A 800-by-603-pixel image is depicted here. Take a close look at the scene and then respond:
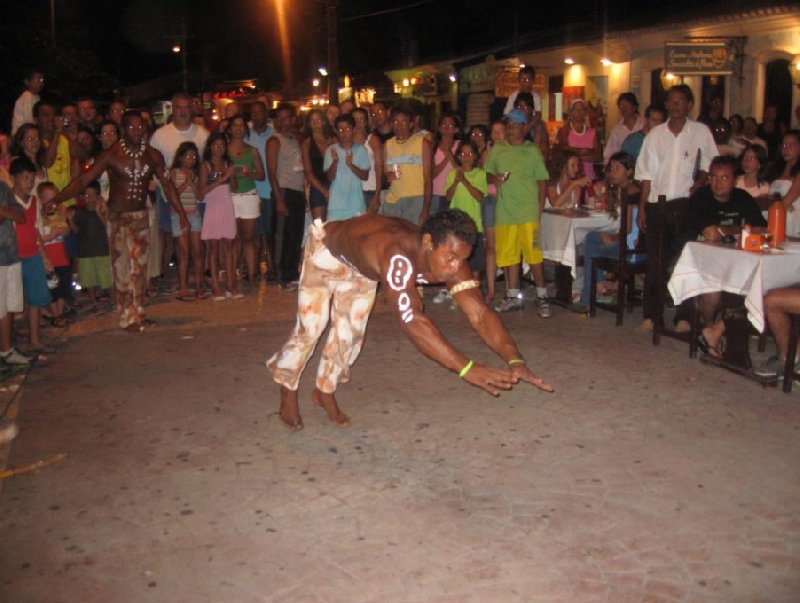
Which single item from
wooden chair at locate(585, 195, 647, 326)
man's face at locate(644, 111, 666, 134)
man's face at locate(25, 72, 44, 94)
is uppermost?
man's face at locate(25, 72, 44, 94)

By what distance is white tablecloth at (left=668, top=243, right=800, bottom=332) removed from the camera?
641 centimetres

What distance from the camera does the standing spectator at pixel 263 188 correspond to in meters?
11.0

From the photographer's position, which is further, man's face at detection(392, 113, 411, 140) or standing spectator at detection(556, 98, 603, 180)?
standing spectator at detection(556, 98, 603, 180)

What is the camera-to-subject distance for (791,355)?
6250mm

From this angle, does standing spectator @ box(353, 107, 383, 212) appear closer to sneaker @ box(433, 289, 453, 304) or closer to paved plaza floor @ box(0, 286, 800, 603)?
sneaker @ box(433, 289, 453, 304)

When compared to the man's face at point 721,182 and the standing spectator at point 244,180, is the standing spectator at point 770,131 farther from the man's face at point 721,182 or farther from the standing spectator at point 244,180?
the standing spectator at point 244,180

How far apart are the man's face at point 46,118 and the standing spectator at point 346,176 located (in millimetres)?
3163

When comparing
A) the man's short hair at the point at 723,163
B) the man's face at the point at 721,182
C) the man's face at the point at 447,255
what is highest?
the man's short hair at the point at 723,163

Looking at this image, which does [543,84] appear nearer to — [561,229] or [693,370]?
[561,229]

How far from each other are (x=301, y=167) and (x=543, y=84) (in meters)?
13.5

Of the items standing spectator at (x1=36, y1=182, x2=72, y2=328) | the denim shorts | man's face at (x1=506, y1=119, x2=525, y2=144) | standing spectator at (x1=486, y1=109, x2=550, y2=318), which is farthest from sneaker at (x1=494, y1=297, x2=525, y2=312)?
standing spectator at (x1=36, y1=182, x2=72, y2=328)

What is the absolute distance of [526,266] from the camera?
10203 millimetres

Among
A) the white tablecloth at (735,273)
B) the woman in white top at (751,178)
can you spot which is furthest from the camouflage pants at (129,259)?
the woman in white top at (751,178)

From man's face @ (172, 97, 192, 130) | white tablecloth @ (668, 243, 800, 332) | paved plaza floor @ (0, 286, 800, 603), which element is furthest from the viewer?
man's face @ (172, 97, 192, 130)
